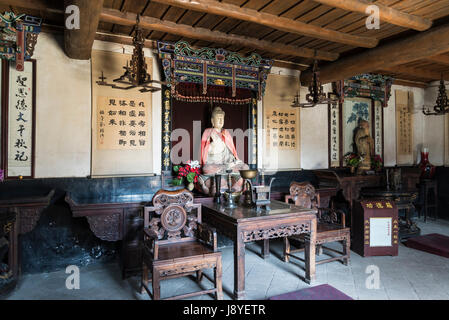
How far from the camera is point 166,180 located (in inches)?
167

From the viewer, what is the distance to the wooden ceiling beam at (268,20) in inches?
115

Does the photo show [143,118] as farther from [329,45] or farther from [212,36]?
[329,45]

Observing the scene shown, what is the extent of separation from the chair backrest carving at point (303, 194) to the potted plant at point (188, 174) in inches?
50.9

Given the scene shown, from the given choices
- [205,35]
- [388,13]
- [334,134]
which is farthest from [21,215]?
[334,134]

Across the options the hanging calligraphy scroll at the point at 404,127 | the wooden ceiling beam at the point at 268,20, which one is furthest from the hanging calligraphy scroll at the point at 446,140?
the wooden ceiling beam at the point at 268,20

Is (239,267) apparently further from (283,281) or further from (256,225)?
(283,281)

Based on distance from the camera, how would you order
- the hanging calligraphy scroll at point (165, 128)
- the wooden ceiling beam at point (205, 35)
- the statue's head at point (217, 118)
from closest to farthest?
the wooden ceiling beam at point (205, 35), the hanging calligraphy scroll at point (165, 128), the statue's head at point (217, 118)

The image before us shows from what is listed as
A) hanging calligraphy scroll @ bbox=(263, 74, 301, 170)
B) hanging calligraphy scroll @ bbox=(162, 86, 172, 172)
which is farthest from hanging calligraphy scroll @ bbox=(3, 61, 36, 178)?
hanging calligraphy scroll @ bbox=(263, 74, 301, 170)

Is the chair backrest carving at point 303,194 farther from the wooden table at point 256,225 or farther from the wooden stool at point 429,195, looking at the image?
the wooden stool at point 429,195

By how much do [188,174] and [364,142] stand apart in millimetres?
3445

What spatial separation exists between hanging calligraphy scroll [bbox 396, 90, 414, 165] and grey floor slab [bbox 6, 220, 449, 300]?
3.13 meters


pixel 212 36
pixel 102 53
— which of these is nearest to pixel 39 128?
pixel 102 53

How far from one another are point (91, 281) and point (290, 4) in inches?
137

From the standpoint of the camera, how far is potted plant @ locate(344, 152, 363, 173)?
5.39 metres
